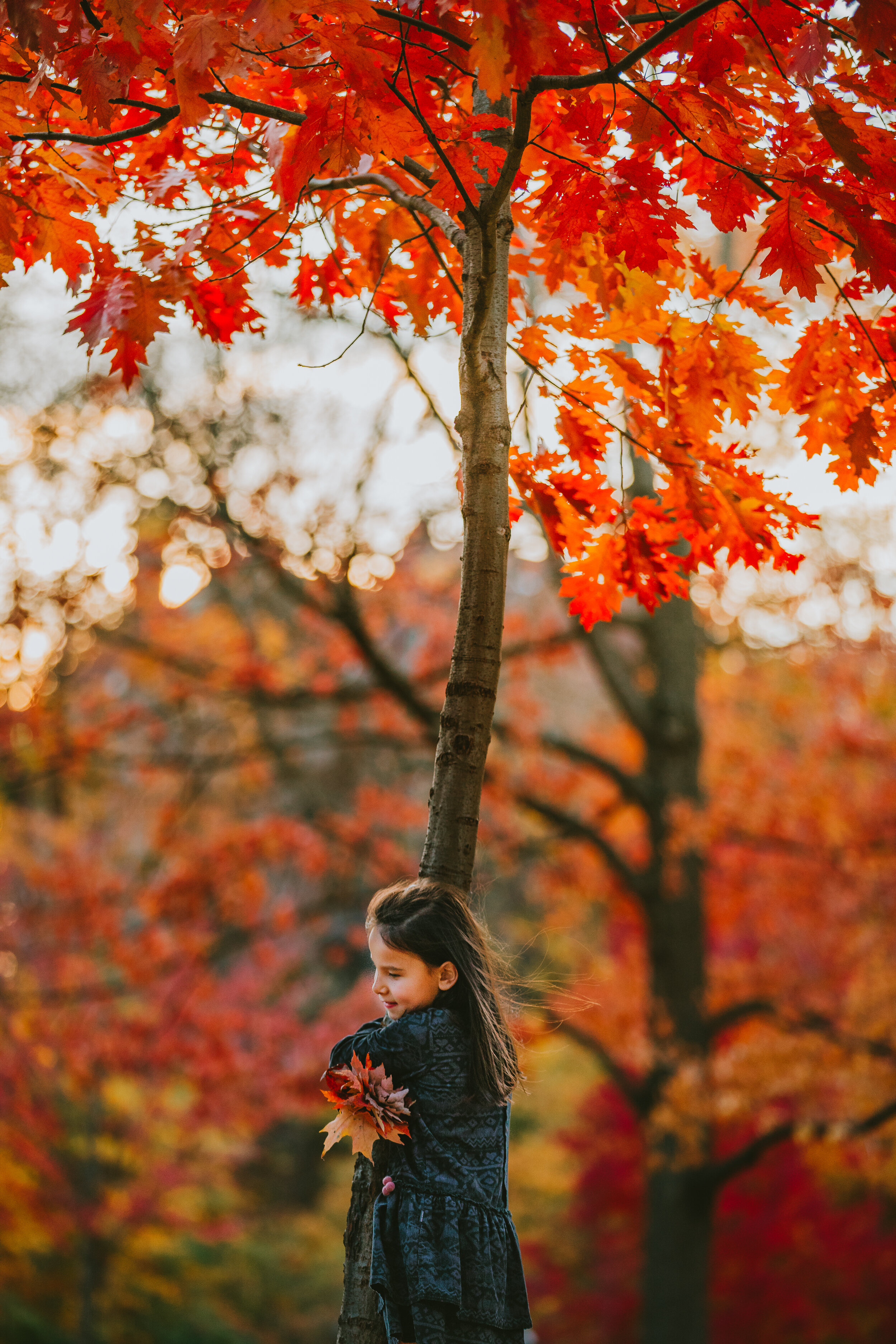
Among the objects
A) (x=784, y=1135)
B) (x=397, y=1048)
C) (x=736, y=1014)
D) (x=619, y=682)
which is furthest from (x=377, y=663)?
(x=397, y=1048)

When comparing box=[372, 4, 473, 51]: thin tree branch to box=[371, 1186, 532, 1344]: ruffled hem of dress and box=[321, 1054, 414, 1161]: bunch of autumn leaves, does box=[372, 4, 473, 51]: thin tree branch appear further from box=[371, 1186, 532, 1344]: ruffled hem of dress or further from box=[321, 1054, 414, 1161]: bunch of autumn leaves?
box=[371, 1186, 532, 1344]: ruffled hem of dress

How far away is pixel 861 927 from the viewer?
861 centimetres

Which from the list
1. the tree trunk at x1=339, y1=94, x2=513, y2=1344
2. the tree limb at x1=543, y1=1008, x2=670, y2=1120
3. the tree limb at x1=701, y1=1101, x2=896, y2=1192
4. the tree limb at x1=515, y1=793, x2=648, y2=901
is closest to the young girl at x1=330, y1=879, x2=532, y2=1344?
the tree trunk at x1=339, y1=94, x2=513, y2=1344

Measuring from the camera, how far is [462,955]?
2098 millimetres

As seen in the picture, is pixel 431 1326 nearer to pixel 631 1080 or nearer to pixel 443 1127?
pixel 443 1127

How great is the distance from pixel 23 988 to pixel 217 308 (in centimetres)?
730

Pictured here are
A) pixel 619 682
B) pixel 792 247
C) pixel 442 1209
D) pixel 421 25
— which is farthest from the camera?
pixel 619 682

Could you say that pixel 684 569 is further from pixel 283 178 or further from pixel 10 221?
pixel 10 221

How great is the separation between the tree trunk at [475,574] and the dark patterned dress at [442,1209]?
36cm

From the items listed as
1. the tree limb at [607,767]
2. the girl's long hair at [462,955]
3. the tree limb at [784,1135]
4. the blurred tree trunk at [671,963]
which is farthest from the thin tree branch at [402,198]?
the tree limb at [784,1135]

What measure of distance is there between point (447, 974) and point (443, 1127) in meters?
0.29

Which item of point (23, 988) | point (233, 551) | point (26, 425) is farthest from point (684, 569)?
point (23, 988)

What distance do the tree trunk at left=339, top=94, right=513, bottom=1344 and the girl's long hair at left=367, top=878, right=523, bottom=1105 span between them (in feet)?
0.25

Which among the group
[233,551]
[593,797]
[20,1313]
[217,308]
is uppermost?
[593,797]
